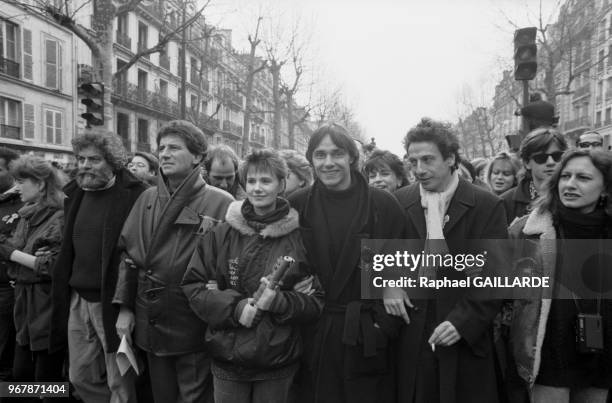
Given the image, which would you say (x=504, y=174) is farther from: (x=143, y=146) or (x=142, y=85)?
(x=142, y=85)

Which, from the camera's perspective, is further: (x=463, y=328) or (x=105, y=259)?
(x=105, y=259)

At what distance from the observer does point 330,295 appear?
2654 millimetres

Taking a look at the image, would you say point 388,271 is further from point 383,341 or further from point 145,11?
point 145,11

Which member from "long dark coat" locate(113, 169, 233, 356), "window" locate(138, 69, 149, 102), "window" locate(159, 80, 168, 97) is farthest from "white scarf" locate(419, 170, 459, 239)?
"window" locate(159, 80, 168, 97)

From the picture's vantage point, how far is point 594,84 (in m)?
A: 39.5

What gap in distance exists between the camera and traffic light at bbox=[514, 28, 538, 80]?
6754mm

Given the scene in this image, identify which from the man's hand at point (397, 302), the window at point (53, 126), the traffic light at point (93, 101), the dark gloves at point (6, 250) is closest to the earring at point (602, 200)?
the man's hand at point (397, 302)

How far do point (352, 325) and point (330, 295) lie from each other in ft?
0.76

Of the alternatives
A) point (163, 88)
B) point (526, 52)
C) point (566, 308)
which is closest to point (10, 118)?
point (163, 88)

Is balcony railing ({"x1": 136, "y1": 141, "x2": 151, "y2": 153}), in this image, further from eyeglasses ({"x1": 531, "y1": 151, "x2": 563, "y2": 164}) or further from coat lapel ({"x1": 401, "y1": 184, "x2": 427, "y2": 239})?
coat lapel ({"x1": 401, "y1": 184, "x2": 427, "y2": 239})

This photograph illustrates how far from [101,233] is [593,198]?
11.2 feet

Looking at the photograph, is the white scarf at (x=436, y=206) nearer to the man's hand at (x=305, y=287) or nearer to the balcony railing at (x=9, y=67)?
the man's hand at (x=305, y=287)

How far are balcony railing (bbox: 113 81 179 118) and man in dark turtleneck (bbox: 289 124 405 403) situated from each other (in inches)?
1097

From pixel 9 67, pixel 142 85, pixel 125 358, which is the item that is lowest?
pixel 125 358
